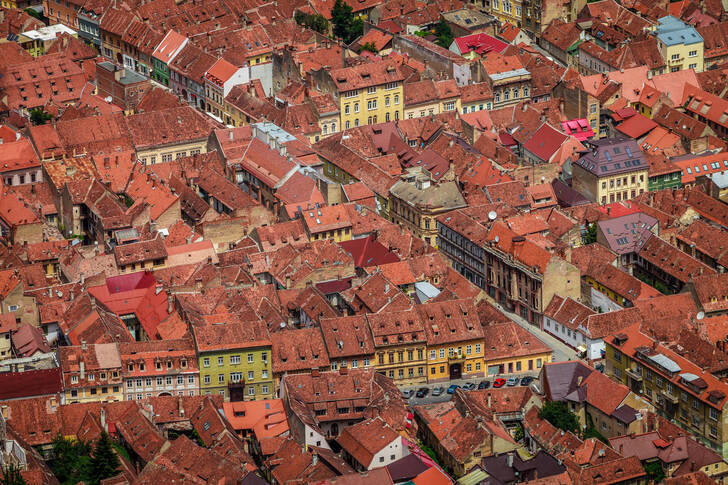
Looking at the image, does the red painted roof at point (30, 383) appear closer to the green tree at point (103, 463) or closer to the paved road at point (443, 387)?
the green tree at point (103, 463)

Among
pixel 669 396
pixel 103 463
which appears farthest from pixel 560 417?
pixel 103 463

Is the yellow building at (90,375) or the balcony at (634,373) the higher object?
the yellow building at (90,375)

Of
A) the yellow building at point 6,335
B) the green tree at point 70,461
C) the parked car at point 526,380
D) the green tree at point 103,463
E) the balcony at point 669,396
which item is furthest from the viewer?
the yellow building at point 6,335

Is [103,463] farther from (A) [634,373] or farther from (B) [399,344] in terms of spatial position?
(A) [634,373]

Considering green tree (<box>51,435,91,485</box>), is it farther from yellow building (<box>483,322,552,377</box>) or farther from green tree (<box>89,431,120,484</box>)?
yellow building (<box>483,322,552,377</box>)

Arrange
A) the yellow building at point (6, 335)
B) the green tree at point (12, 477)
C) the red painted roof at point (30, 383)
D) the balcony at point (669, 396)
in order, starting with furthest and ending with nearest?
the yellow building at point (6, 335)
the balcony at point (669, 396)
the red painted roof at point (30, 383)
the green tree at point (12, 477)

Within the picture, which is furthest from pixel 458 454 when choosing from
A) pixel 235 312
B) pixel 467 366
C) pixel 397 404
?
pixel 235 312

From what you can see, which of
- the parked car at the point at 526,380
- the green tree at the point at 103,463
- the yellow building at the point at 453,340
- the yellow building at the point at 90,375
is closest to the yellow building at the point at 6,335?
the yellow building at the point at 90,375
